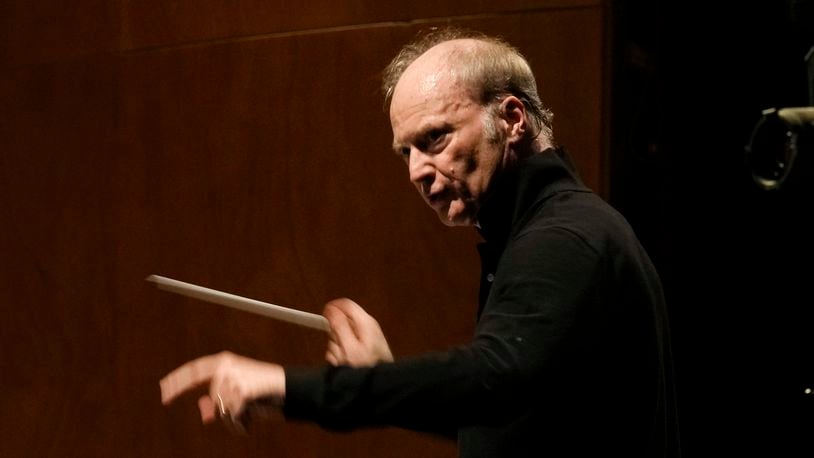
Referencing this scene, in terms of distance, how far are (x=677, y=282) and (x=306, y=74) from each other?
3.50 ft

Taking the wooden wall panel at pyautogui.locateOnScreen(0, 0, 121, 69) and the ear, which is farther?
the wooden wall panel at pyautogui.locateOnScreen(0, 0, 121, 69)

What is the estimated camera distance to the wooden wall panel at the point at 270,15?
2.32m

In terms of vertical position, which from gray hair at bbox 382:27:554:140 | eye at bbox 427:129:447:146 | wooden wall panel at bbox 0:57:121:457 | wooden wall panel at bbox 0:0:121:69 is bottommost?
wooden wall panel at bbox 0:57:121:457

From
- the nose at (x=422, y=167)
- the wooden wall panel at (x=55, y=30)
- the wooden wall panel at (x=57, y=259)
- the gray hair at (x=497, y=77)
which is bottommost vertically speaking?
the wooden wall panel at (x=57, y=259)

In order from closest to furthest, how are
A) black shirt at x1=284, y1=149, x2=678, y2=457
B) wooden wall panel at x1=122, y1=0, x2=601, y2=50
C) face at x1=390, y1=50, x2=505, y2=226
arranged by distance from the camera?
black shirt at x1=284, y1=149, x2=678, y2=457 < face at x1=390, y1=50, x2=505, y2=226 < wooden wall panel at x1=122, y1=0, x2=601, y2=50

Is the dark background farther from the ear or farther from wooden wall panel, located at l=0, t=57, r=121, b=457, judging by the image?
wooden wall panel, located at l=0, t=57, r=121, b=457

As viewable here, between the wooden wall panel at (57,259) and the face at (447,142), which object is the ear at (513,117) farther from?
the wooden wall panel at (57,259)

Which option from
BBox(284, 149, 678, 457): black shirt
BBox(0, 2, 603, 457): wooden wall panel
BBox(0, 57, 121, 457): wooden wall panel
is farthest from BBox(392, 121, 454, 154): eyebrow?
BBox(0, 57, 121, 457): wooden wall panel

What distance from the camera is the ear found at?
1.41m

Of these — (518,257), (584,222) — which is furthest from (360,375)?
(584,222)

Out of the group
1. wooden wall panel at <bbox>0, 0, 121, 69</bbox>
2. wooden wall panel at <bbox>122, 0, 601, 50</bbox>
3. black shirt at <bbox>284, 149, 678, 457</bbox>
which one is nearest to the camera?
black shirt at <bbox>284, 149, 678, 457</bbox>

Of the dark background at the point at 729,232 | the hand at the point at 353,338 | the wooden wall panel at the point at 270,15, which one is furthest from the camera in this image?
the dark background at the point at 729,232

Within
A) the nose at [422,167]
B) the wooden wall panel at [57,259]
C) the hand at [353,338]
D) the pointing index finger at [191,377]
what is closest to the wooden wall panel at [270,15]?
the wooden wall panel at [57,259]

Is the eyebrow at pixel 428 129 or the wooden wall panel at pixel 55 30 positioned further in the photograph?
the wooden wall panel at pixel 55 30
